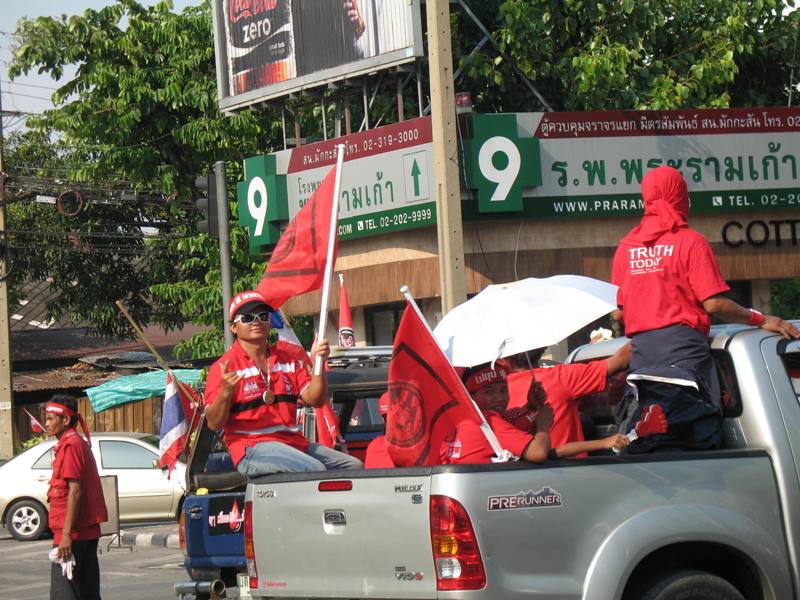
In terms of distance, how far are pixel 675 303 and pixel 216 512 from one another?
3823 mm

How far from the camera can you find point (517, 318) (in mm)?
6348

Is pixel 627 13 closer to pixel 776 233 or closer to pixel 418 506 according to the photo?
pixel 776 233

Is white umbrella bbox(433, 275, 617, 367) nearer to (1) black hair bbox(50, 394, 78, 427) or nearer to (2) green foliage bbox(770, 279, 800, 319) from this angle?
(1) black hair bbox(50, 394, 78, 427)

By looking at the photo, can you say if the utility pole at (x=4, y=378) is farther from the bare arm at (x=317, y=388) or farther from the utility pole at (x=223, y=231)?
the bare arm at (x=317, y=388)

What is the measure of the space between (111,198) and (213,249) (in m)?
6.23

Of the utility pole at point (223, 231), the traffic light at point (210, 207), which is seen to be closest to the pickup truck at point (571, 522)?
the utility pole at point (223, 231)

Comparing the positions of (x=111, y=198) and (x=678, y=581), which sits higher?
(x=111, y=198)

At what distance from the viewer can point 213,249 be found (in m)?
24.7

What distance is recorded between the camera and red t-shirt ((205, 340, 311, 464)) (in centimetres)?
699

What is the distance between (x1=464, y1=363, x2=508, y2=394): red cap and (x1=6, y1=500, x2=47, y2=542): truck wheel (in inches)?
530

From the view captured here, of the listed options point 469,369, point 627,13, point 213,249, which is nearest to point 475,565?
point 469,369

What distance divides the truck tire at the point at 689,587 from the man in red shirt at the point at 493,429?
0.74 m

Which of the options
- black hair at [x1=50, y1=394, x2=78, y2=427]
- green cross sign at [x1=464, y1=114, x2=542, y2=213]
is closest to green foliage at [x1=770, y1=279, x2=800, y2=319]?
green cross sign at [x1=464, y1=114, x2=542, y2=213]

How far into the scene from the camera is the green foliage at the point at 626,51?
1925 cm
